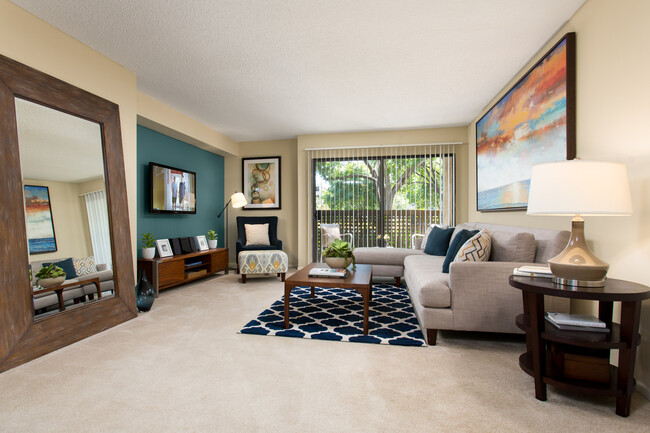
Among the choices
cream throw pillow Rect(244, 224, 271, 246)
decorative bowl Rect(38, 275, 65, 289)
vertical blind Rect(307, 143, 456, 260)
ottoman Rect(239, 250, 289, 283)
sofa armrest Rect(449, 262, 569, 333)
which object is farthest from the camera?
cream throw pillow Rect(244, 224, 271, 246)

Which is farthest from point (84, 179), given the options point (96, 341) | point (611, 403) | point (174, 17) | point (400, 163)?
point (400, 163)

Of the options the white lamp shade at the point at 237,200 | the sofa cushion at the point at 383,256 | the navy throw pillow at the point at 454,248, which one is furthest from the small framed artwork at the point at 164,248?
the navy throw pillow at the point at 454,248

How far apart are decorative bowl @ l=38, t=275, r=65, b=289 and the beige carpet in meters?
0.50

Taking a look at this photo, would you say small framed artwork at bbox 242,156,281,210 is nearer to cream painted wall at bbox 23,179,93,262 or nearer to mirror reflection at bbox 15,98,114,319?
mirror reflection at bbox 15,98,114,319

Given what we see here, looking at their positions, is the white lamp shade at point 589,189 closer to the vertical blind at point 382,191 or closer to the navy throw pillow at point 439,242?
the navy throw pillow at point 439,242

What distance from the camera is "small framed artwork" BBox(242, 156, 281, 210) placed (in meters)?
6.45

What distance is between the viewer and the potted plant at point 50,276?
95.2 inches

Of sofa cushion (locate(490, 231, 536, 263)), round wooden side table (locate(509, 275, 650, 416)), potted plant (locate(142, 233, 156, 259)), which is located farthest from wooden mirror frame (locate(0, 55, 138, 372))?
sofa cushion (locate(490, 231, 536, 263))

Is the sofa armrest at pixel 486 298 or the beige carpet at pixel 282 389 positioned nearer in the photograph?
the beige carpet at pixel 282 389

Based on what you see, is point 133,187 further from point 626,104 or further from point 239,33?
point 626,104

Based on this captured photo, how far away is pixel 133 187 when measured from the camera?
3.36 meters

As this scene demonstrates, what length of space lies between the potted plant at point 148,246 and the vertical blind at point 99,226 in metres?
1.12

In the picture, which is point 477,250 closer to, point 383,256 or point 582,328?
point 582,328

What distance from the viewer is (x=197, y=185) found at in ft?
18.9
